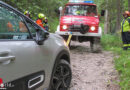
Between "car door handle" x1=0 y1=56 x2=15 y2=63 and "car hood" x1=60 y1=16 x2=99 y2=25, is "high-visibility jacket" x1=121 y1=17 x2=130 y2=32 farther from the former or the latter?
"car door handle" x1=0 y1=56 x2=15 y2=63

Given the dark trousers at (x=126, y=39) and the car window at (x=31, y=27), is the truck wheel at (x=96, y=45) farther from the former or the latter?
the car window at (x=31, y=27)

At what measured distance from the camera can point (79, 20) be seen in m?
8.19

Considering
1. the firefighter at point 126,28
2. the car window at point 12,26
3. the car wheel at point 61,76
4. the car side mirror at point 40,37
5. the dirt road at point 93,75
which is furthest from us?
the firefighter at point 126,28

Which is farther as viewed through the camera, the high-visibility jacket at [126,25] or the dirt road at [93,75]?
the high-visibility jacket at [126,25]

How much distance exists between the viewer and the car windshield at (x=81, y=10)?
8836 millimetres

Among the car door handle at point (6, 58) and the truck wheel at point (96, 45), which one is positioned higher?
the car door handle at point (6, 58)

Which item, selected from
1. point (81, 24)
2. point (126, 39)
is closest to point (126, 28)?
point (126, 39)

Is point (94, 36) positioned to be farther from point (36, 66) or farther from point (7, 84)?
point (7, 84)

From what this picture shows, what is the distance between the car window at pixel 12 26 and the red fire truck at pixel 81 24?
5.44 metres

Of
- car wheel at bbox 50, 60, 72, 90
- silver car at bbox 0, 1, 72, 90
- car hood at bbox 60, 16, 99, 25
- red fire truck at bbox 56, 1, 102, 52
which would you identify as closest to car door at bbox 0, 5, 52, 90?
silver car at bbox 0, 1, 72, 90

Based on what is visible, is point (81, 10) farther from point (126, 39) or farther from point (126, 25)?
point (126, 39)

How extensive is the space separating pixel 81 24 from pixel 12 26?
18.4 feet

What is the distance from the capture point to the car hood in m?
8.09

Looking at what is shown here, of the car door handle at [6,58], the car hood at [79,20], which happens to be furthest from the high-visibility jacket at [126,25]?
the car door handle at [6,58]
